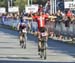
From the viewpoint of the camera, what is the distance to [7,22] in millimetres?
72000

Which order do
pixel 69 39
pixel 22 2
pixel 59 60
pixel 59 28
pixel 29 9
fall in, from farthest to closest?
pixel 22 2 < pixel 29 9 < pixel 59 28 < pixel 69 39 < pixel 59 60

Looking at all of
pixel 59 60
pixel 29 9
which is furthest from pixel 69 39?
pixel 29 9

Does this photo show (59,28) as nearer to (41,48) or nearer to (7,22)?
(41,48)

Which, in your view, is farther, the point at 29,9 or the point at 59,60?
the point at 29,9

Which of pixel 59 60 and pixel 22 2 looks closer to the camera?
pixel 59 60

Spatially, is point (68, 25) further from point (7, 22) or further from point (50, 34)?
point (7, 22)

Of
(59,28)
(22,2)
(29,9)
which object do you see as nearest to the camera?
(59,28)

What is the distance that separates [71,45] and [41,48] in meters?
9.44

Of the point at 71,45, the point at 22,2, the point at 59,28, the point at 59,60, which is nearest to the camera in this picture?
the point at 59,60

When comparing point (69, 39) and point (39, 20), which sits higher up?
point (39, 20)

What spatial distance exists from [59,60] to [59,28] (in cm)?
1719

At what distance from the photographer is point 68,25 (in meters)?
34.9

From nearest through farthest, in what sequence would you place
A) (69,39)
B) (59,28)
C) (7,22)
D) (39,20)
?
(39,20) → (69,39) → (59,28) → (7,22)

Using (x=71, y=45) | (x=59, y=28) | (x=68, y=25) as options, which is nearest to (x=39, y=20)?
(x=71, y=45)
